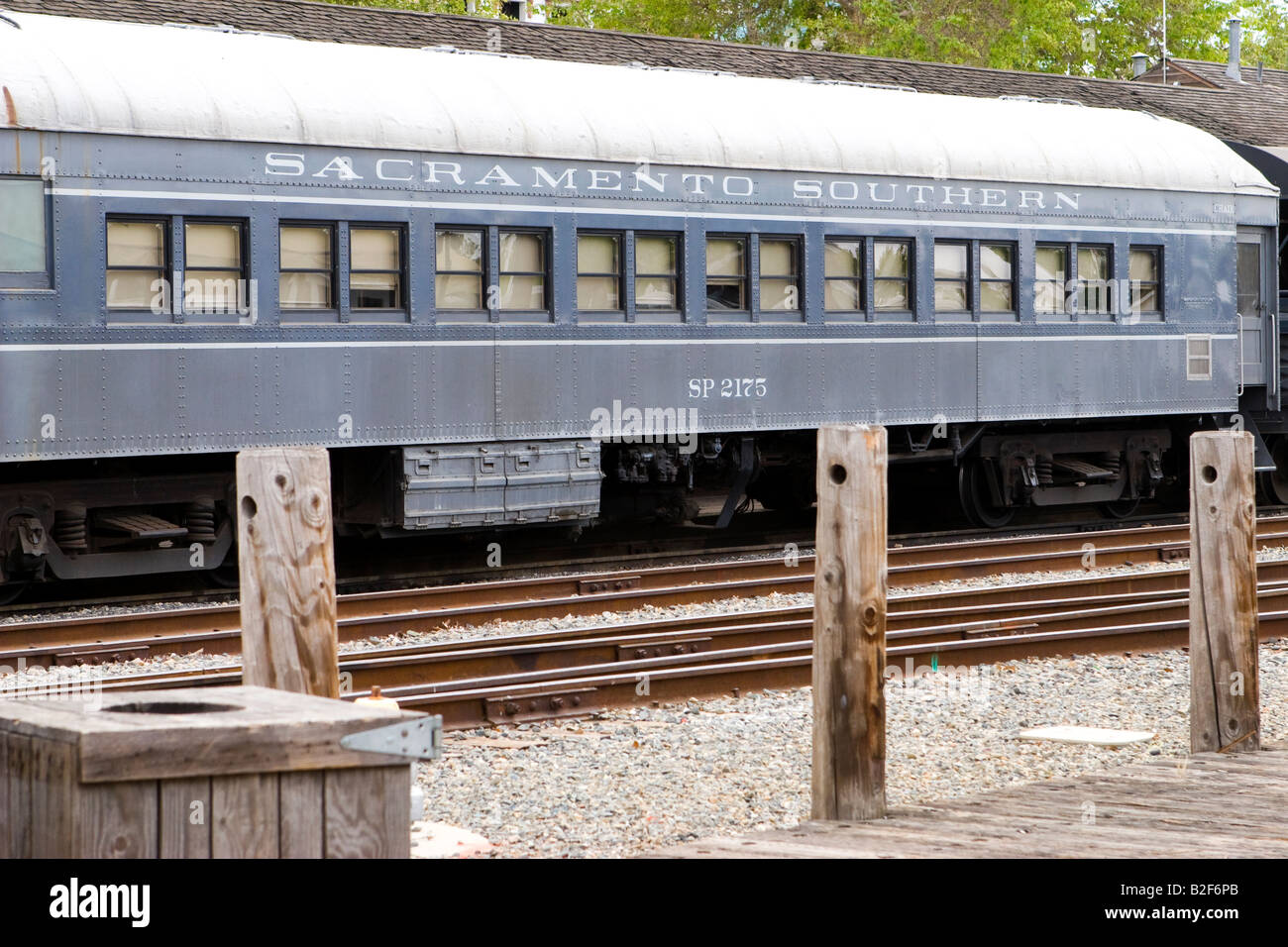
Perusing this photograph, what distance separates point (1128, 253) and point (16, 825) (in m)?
16.0

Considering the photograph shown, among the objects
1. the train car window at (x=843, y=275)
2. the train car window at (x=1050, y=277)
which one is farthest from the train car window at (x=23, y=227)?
the train car window at (x=1050, y=277)

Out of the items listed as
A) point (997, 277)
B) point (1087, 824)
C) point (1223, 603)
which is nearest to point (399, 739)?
point (1087, 824)

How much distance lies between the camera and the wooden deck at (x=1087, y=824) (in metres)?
5.30

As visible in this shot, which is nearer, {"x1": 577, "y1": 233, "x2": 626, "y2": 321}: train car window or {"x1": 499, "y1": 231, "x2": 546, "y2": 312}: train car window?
{"x1": 499, "y1": 231, "x2": 546, "y2": 312}: train car window

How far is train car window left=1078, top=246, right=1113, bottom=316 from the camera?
1772 centimetres

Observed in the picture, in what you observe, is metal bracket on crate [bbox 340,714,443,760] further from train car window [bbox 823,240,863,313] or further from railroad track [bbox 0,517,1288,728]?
train car window [bbox 823,240,863,313]

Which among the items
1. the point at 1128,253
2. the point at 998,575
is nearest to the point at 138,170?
the point at 998,575

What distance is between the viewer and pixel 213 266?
1266 cm

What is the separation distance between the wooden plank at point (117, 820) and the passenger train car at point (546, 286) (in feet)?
28.8

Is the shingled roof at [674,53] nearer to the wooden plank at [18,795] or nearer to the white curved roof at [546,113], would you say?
the white curved roof at [546,113]

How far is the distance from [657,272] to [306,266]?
10.3ft

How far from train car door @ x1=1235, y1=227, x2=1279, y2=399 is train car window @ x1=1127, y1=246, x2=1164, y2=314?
142 centimetres

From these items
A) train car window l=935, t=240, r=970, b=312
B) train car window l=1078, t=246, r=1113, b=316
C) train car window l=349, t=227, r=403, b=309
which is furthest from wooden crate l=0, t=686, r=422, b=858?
train car window l=1078, t=246, r=1113, b=316

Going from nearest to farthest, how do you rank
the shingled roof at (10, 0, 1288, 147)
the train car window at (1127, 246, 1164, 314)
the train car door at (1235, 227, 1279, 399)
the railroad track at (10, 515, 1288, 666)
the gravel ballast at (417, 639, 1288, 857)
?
the gravel ballast at (417, 639, 1288, 857) < the railroad track at (10, 515, 1288, 666) < the train car window at (1127, 246, 1164, 314) < the train car door at (1235, 227, 1279, 399) < the shingled roof at (10, 0, 1288, 147)
